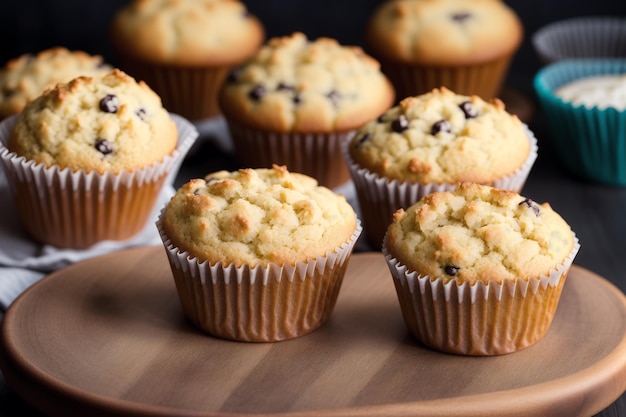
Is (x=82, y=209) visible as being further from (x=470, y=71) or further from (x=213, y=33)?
(x=470, y=71)

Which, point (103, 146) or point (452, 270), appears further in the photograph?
point (103, 146)

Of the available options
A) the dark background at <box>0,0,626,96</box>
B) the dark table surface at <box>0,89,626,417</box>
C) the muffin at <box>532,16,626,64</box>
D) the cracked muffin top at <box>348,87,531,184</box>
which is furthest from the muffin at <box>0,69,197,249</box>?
the muffin at <box>532,16,626,64</box>

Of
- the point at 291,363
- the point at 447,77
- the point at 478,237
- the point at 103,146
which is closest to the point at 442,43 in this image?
the point at 447,77

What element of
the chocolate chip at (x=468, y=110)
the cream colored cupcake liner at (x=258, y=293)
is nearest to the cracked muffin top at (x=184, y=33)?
the chocolate chip at (x=468, y=110)

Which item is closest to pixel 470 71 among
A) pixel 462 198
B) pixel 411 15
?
pixel 411 15

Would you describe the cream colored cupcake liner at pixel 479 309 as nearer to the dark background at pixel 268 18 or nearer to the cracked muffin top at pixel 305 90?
the cracked muffin top at pixel 305 90

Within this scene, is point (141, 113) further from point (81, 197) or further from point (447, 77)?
point (447, 77)
